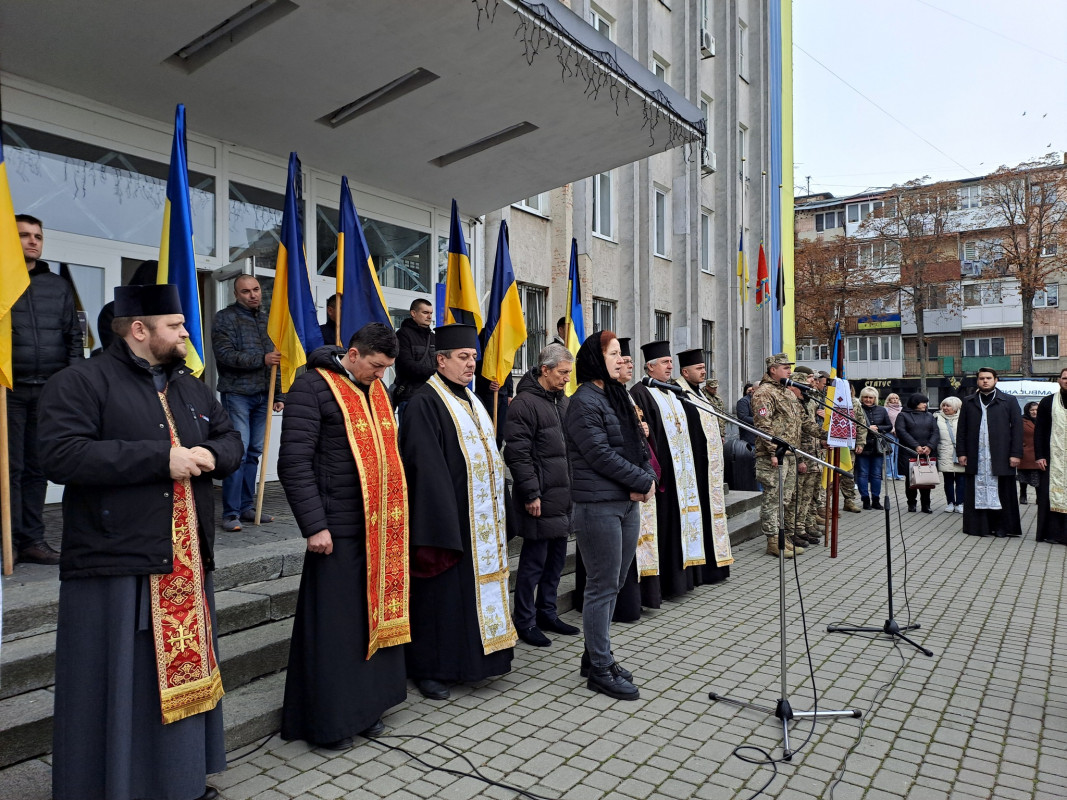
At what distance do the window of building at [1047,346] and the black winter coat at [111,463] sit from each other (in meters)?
54.9

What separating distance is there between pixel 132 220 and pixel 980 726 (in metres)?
7.96

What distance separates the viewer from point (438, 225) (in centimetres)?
1076

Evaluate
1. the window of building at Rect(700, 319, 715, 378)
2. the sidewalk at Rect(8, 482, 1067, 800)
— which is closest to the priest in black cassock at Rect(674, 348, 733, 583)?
the sidewalk at Rect(8, 482, 1067, 800)

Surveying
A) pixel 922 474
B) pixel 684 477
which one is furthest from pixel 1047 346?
pixel 684 477

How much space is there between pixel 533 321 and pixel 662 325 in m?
5.53

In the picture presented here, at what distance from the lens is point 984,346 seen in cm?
4991

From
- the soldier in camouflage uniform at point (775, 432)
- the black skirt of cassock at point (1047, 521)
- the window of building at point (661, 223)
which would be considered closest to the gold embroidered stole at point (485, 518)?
the soldier in camouflage uniform at point (775, 432)

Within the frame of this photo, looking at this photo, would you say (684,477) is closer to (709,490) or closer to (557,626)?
(709,490)

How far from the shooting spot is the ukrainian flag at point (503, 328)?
8.02 m

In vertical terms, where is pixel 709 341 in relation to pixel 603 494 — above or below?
above

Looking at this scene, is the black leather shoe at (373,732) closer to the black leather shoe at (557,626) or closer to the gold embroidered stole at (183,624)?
the gold embroidered stole at (183,624)

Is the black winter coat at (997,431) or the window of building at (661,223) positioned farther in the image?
the window of building at (661,223)

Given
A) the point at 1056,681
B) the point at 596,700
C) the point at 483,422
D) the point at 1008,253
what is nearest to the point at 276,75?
the point at 483,422

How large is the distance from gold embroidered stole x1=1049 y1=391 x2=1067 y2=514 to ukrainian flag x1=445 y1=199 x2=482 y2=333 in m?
7.72
